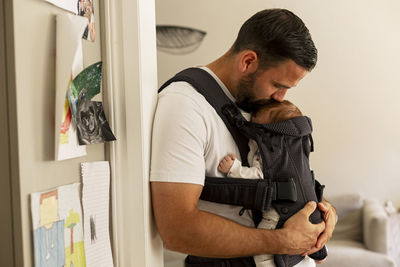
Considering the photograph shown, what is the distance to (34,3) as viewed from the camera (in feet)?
2.39

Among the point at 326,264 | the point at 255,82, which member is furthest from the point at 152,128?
the point at 326,264

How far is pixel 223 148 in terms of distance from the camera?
52.5 inches

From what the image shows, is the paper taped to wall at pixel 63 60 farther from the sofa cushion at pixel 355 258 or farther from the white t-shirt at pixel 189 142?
the sofa cushion at pixel 355 258

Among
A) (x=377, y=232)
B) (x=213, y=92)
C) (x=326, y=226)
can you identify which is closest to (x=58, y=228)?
(x=213, y=92)

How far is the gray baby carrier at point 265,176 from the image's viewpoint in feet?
4.27

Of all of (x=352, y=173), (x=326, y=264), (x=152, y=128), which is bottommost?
(x=326, y=264)

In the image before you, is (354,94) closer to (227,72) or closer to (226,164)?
(227,72)

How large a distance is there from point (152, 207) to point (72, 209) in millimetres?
374

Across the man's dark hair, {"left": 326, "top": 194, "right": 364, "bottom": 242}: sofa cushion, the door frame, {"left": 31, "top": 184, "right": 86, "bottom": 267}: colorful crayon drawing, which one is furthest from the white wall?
{"left": 31, "top": 184, "right": 86, "bottom": 267}: colorful crayon drawing

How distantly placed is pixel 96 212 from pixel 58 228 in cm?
17

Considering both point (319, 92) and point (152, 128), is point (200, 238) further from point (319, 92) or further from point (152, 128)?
point (319, 92)

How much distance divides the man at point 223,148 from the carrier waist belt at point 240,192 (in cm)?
4

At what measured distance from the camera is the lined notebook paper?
3.05 feet

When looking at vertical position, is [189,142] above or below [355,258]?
above
